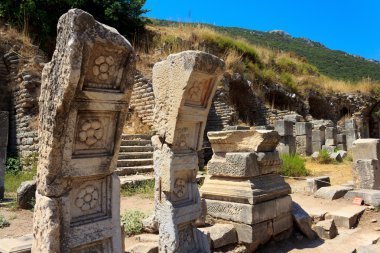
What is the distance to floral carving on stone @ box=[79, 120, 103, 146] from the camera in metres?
2.50

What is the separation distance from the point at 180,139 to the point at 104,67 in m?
1.31

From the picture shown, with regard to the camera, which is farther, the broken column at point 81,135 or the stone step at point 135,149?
the stone step at point 135,149

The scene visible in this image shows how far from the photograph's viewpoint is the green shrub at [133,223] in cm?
445

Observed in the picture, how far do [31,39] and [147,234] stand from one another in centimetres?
1210

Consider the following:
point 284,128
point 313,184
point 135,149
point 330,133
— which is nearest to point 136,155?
point 135,149

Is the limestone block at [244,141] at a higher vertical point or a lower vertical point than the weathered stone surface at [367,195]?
higher

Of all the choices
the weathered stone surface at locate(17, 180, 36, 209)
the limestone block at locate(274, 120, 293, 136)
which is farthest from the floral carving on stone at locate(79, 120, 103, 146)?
the limestone block at locate(274, 120, 293, 136)

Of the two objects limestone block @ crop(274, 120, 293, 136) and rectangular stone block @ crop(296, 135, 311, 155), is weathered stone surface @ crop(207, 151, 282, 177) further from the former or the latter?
rectangular stone block @ crop(296, 135, 311, 155)

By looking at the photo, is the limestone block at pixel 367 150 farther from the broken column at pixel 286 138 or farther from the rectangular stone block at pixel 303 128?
the rectangular stone block at pixel 303 128

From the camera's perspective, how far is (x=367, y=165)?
775 cm

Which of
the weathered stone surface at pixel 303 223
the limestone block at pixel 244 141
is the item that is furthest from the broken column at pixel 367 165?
the limestone block at pixel 244 141

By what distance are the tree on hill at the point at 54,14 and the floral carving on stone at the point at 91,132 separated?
12.9 meters

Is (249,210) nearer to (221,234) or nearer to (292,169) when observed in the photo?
(221,234)

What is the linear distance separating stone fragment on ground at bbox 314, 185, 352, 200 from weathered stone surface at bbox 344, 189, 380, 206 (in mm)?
106
